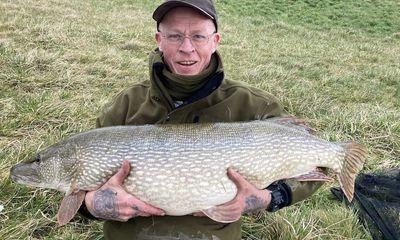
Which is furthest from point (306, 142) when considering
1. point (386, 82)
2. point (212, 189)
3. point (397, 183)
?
point (386, 82)

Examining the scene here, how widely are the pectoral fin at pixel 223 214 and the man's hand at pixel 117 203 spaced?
8.7 inches

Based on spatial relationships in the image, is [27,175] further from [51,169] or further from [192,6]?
[192,6]

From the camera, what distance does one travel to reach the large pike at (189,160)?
6.95 feet

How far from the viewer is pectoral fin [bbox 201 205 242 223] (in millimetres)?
2084

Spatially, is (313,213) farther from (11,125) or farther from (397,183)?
(11,125)

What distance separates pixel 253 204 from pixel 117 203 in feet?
2.07

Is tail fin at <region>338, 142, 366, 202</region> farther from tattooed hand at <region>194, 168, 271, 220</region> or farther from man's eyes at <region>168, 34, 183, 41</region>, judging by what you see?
man's eyes at <region>168, 34, 183, 41</region>

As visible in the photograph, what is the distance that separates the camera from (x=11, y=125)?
3.84 meters

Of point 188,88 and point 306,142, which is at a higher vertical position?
point 188,88

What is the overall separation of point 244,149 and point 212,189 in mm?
246

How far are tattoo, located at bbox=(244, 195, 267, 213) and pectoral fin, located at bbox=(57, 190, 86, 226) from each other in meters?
0.79

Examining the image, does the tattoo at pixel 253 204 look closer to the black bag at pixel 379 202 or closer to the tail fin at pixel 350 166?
the tail fin at pixel 350 166

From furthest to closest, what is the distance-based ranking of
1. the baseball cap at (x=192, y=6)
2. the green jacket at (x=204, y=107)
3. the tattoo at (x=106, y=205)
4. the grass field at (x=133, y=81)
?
the grass field at (x=133, y=81), the green jacket at (x=204, y=107), the baseball cap at (x=192, y=6), the tattoo at (x=106, y=205)

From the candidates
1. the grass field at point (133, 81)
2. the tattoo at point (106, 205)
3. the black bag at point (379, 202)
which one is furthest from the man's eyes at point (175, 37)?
the black bag at point (379, 202)
